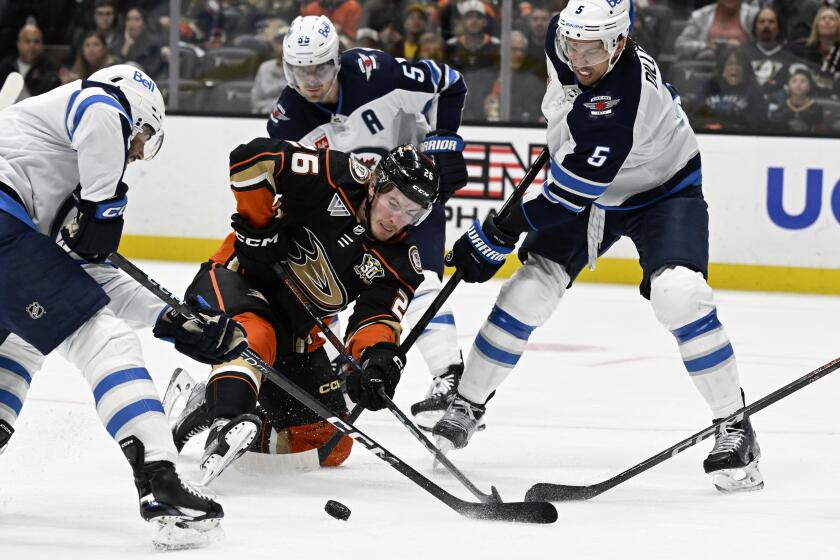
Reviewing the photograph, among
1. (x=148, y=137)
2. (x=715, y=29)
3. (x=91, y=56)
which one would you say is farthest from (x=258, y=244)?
(x=91, y=56)

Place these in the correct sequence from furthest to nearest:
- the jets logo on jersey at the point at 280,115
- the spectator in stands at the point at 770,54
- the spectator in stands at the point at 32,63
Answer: the spectator in stands at the point at 32,63 → the spectator in stands at the point at 770,54 → the jets logo on jersey at the point at 280,115

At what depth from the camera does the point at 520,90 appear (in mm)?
6992

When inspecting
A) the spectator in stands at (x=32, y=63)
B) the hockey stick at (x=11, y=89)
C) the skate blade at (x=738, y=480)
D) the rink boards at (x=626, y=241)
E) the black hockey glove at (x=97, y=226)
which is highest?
the hockey stick at (x=11, y=89)

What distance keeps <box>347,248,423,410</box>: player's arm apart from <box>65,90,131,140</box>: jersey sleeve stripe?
2.80ft

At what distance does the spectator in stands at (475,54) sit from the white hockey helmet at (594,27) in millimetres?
3978

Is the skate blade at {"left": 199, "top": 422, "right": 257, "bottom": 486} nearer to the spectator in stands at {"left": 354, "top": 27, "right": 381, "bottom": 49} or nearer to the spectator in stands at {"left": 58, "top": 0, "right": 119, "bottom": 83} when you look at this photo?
the spectator in stands at {"left": 354, "top": 27, "right": 381, "bottom": 49}

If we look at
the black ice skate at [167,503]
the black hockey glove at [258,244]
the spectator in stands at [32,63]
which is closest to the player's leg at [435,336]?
the black hockey glove at [258,244]

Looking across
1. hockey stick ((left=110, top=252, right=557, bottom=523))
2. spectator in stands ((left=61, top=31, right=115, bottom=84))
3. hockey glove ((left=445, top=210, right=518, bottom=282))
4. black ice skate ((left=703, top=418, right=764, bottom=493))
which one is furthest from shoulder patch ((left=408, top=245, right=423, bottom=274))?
spectator in stands ((left=61, top=31, right=115, bottom=84))

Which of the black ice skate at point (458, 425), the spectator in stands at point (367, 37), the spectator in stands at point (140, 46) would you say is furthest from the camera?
the spectator in stands at point (140, 46)

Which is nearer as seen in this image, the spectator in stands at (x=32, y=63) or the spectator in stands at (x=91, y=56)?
the spectator in stands at (x=91, y=56)

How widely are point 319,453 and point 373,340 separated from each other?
1.11 ft

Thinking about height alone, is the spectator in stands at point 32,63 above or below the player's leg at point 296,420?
below

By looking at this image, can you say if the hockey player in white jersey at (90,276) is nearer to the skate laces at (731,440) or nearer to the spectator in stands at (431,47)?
the skate laces at (731,440)

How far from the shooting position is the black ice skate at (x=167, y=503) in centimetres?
235
